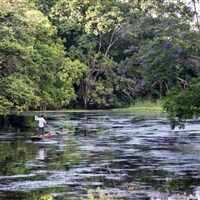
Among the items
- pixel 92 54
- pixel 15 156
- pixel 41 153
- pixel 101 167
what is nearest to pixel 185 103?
pixel 41 153

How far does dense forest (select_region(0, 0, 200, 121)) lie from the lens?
3169 centimetres

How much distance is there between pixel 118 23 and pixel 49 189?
2697 inches

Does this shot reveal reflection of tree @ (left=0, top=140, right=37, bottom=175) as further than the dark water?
Yes

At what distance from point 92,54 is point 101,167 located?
63.8 meters

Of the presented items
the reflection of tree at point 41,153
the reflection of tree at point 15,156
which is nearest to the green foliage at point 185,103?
the reflection of tree at point 41,153

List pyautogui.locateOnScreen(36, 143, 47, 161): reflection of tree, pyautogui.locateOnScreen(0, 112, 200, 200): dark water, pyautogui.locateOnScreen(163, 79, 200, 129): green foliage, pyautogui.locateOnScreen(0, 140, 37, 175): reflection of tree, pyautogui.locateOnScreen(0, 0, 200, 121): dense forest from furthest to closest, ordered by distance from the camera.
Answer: pyautogui.locateOnScreen(0, 0, 200, 121): dense forest < pyautogui.locateOnScreen(163, 79, 200, 129): green foliage < pyautogui.locateOnScreen(36, 143, 47, 161): reflection of tree < pyautogui.locateOnScreen(0, 140, 37, 175): reflection of tree < pyautogui.locateOnScreen(0, 112, 200, 200): dark water

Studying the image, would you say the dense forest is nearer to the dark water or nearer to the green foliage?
the green foliage

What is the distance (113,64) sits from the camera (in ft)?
279

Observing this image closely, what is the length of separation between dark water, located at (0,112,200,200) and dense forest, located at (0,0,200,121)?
11.9 feet

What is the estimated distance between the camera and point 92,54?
8625 centimetres

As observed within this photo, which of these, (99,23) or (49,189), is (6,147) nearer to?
(49,189)

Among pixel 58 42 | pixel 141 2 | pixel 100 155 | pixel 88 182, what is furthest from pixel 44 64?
pixel 88 182

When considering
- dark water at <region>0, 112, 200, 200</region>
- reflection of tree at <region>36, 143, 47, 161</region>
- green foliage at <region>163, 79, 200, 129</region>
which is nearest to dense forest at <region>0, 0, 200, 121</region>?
green foliage at <region>163, 79, 200, 129</region>

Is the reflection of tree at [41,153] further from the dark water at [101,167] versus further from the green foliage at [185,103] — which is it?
the green foliage at [185,103]
